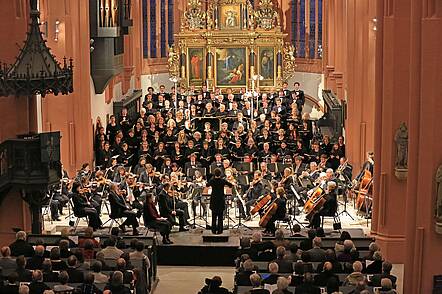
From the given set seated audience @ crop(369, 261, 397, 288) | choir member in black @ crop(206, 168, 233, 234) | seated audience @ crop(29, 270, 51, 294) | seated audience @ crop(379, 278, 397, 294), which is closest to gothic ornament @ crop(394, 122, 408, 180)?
choir member in black @ crop(206, 168, 233, 234)

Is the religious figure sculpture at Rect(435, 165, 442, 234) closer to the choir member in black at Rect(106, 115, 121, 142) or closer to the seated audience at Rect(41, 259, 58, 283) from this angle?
the seated audience at Rect(41, 259, 58, 283)

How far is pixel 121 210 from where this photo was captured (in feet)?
71.3

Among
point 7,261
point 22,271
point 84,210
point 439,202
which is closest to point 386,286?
point 439,202

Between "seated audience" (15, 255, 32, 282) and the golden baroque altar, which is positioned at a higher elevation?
the golden baroque altar

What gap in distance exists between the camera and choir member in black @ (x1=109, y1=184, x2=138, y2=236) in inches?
846

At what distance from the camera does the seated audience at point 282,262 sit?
1622cm

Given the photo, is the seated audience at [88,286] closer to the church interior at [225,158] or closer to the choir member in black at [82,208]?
the church interior at [225,158]

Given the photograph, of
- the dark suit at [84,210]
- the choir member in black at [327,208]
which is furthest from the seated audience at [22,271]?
the choir member in black at [327,208]

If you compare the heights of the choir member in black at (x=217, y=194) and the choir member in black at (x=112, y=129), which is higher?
the choir member in black at (x=112, y=129)

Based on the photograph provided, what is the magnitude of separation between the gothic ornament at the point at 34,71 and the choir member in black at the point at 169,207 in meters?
3.54

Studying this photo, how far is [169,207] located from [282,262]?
609 cm

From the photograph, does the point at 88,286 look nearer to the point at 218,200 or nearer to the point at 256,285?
the point at 256,285

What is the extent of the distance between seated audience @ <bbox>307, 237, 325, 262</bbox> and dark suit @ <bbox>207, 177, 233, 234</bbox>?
14.2ft

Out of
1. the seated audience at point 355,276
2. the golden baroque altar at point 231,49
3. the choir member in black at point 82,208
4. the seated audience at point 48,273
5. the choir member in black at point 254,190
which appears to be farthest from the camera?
the golden baroque altar at point 231,49
